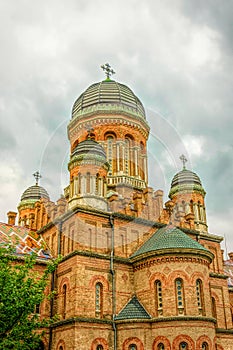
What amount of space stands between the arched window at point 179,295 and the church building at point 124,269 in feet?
0.18

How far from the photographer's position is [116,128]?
36719 mm

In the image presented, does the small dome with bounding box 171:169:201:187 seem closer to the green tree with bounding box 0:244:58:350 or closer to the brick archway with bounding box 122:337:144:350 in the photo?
the brick archway with bounding box 122:337:144:350

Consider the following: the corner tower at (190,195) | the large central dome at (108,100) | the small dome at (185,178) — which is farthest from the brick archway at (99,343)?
the large central dome at (108,100)

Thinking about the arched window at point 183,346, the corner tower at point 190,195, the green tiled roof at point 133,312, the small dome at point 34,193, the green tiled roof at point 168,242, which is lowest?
the arched window at point 183,346

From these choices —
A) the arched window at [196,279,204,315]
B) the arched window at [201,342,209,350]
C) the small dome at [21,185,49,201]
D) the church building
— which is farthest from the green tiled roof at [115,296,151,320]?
the small dome at [21,185,49,201]

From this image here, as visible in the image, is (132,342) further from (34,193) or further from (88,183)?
(34,193)

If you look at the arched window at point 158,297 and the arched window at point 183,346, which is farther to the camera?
the arched window at point 158,297

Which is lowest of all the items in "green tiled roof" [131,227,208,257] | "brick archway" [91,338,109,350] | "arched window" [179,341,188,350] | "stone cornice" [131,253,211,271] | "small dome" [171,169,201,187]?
"arched window" [179,341,188,350]

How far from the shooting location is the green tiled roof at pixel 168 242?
25219mm

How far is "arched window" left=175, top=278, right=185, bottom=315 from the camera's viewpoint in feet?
77.9

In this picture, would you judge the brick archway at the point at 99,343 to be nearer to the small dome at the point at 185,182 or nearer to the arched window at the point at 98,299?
the arched window at the point at 98,299

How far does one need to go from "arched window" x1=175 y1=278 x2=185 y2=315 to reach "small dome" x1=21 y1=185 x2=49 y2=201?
75.5 ft

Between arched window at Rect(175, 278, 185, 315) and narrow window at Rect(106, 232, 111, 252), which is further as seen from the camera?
narrow window at Rect(106, 232, 111, 252)

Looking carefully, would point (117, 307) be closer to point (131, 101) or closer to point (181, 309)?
point (181, 309)
